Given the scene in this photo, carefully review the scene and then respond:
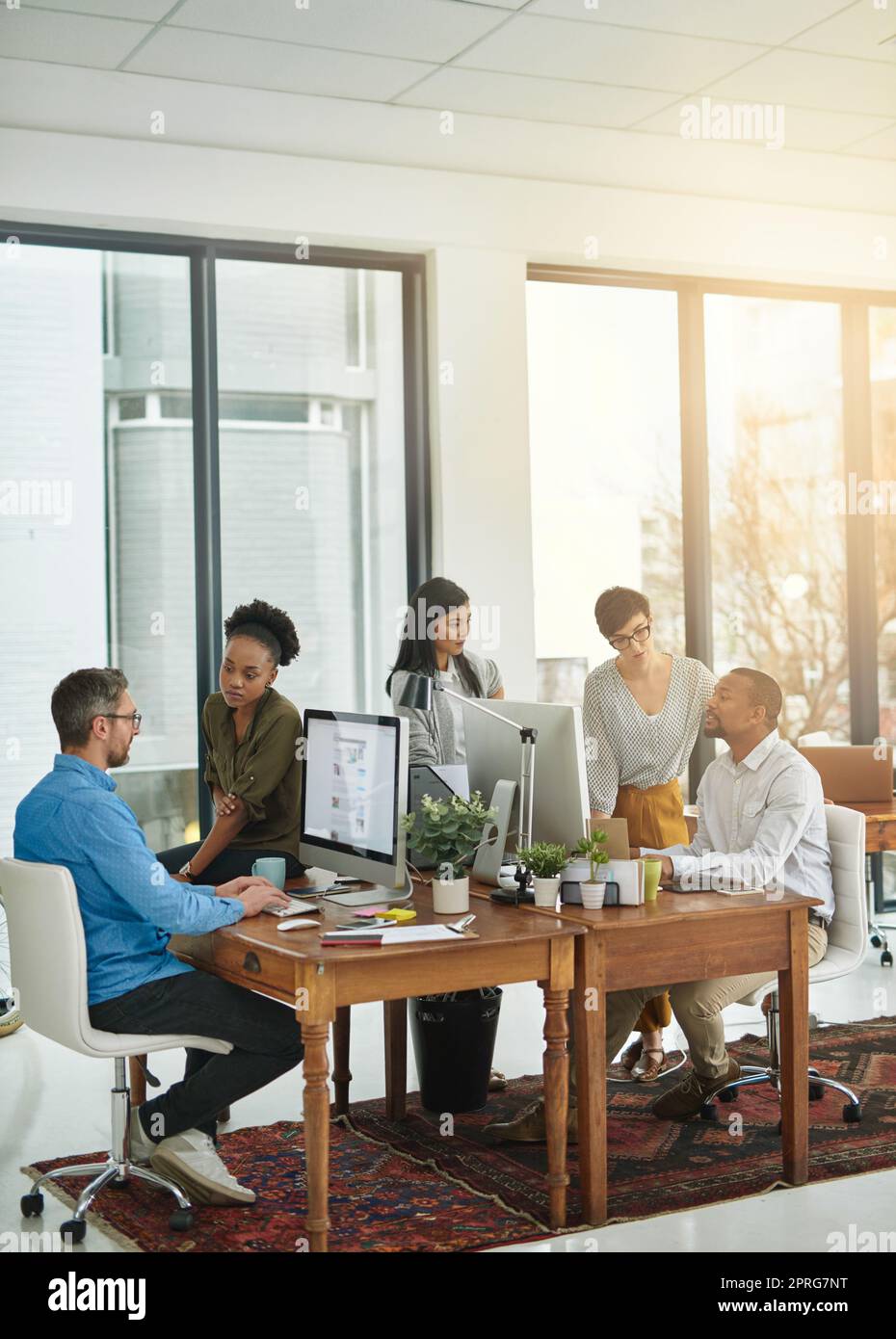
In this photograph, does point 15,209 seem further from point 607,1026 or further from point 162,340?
point 607,1026

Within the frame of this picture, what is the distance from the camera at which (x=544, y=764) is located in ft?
12.8

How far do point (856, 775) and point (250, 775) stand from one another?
2.76 m

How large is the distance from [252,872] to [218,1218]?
95 centimetres

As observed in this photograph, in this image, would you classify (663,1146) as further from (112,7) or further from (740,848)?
(112,7)

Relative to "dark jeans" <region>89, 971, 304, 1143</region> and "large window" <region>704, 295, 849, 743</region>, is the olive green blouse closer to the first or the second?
"dark jeans" <region>89, 971, 304, 1143</region>

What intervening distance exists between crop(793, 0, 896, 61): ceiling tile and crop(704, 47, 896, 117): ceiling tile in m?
0.06

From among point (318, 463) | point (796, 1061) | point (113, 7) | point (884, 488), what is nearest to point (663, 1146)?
point (796, 1061)

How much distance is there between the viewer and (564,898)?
12.0 feet

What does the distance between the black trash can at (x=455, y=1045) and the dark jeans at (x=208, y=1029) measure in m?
0.71

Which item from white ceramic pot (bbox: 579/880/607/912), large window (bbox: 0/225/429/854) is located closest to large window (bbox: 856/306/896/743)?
large window (bbox: 0/225/429/854)

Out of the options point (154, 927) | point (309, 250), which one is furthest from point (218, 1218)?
point (309, 250)

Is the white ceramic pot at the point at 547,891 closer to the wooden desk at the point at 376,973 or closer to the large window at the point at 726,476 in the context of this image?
the wooden desk at the point at 376,973

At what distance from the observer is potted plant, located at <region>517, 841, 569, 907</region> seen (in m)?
3.61

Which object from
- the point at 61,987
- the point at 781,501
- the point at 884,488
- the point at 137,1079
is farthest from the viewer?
the point at 884,488
